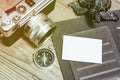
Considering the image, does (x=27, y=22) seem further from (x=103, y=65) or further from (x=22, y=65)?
(x=103, y=65)

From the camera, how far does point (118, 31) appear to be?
0.88 metres

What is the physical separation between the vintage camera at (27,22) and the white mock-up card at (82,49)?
0.20 feet

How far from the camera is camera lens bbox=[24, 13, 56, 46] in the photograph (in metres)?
0.79

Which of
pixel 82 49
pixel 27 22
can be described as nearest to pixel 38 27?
pixel 27 22

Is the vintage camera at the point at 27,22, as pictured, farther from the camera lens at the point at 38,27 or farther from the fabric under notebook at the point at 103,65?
the fabric under notebook at the point at 103,65

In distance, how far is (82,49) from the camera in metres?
0.85

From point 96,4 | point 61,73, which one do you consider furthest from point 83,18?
point 61,73

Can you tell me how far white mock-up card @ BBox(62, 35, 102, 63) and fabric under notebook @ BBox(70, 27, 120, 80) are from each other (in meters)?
0.01

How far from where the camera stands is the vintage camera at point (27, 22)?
2.49 ft

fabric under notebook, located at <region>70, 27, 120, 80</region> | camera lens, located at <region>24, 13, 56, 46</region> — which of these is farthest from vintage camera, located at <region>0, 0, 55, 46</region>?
fabric under notebook, located at <region>70, 27, 120, 80</region>

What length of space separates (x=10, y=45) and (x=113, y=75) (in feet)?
0.87

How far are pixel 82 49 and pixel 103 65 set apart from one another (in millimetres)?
65

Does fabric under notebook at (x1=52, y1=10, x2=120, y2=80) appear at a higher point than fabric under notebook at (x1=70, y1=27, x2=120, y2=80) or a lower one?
higher

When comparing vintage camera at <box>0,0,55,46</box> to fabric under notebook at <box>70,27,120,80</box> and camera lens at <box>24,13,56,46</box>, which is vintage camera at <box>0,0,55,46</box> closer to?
camera lens at <box>24,13,56,46</box>
